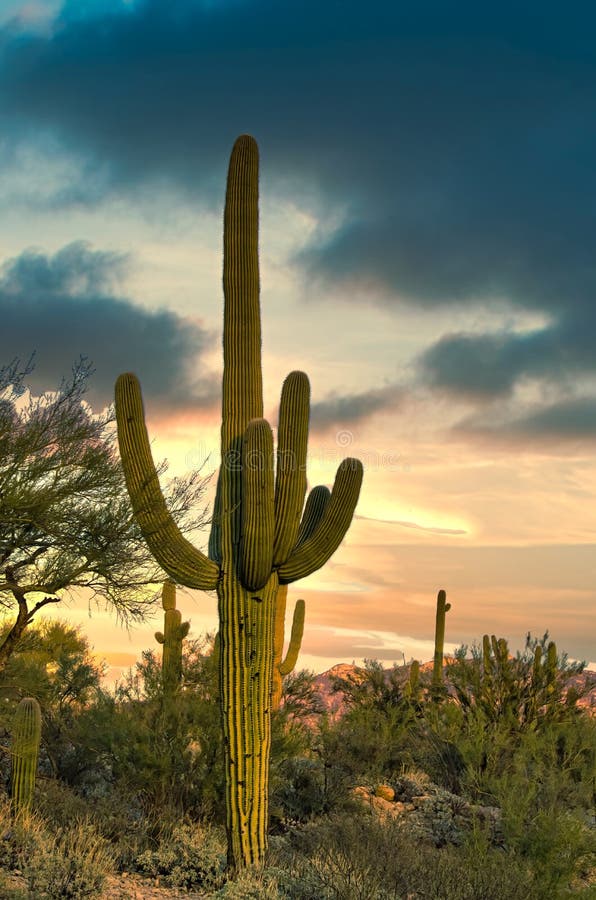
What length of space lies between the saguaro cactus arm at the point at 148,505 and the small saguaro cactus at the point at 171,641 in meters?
3.70

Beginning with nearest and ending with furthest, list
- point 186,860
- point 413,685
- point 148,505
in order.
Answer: point 186,860 < point 148,505 < point 413,685

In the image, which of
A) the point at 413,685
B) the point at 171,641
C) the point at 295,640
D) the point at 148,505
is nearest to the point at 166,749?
the point at 171,641

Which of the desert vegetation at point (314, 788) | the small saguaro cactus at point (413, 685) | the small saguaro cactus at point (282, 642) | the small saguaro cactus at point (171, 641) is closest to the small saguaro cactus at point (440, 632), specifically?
the small saguaro cactus at point (413, 685)

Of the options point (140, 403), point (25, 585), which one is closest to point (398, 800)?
point (25, 585)

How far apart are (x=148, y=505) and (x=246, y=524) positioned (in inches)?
67.9

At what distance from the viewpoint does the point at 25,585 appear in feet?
51.3

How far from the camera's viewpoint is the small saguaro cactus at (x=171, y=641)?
16375 millimetres

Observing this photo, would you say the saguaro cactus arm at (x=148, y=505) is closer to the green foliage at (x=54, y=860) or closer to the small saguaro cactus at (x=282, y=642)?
the green foliage at (x=54, y=860)

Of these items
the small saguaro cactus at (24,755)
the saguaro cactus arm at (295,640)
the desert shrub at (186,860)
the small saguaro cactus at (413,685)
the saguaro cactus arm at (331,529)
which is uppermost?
the saguaro cactus arm at (331,529)

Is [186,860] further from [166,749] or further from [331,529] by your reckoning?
[331,529]

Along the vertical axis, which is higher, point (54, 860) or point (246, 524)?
point (246, 524)

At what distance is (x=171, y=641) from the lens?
17.9 metres

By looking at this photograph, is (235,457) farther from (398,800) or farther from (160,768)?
(398,800)

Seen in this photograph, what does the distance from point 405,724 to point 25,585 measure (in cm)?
965
